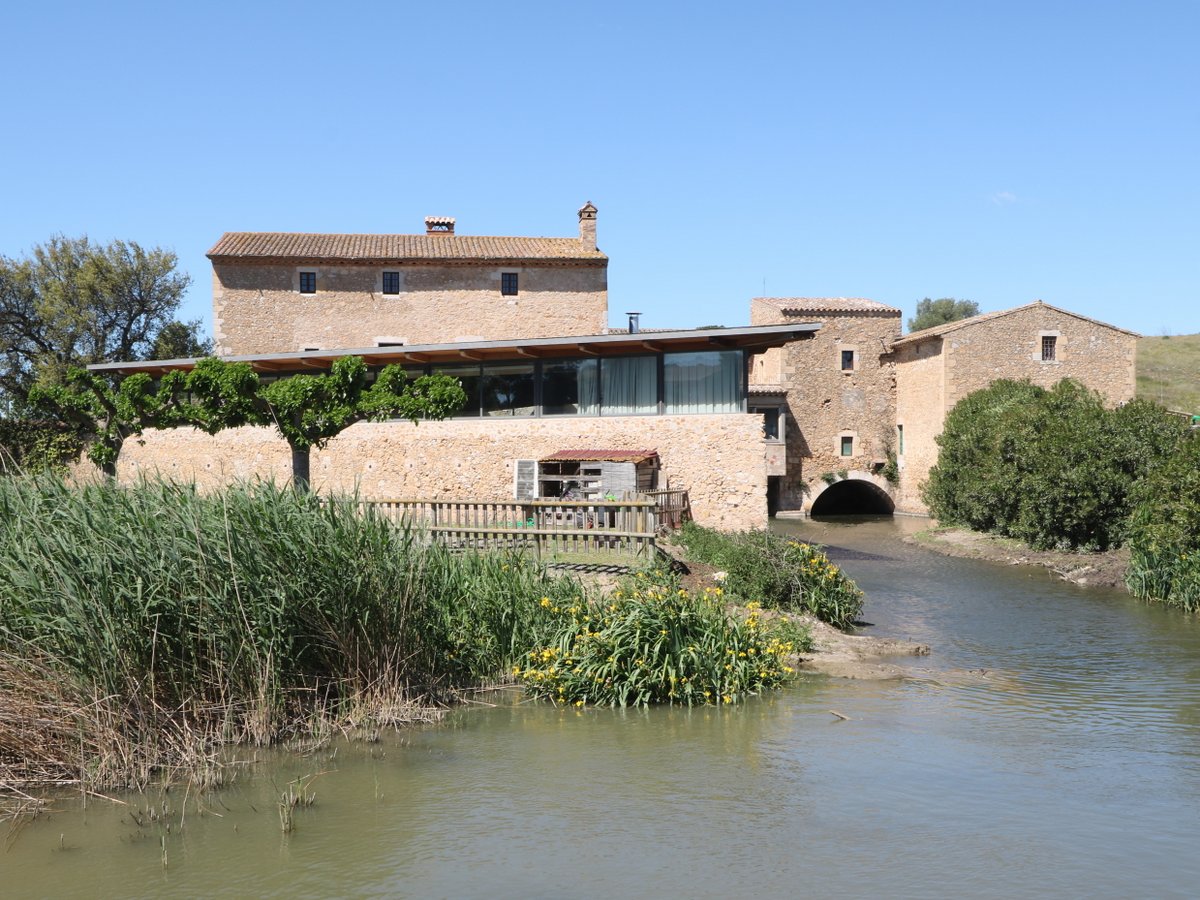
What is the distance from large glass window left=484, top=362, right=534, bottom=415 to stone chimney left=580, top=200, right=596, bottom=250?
37.1 ft

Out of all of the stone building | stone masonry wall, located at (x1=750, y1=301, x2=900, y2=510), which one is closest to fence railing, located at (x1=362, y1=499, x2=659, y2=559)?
the stone building

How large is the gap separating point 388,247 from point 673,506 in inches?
667

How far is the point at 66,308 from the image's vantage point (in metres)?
31.7

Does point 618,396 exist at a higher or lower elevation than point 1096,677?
higher

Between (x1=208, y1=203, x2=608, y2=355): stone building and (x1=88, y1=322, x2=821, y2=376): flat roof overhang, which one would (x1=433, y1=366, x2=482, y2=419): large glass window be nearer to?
(x1=88, y1=322, x2=821, y2=376): flat roof overhang

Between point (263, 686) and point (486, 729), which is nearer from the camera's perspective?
point (263, 686)

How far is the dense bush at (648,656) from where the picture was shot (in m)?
9.43

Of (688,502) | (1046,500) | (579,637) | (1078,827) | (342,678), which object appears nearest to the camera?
(1078,827)

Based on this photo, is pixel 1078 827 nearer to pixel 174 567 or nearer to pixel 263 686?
pixel 263 686

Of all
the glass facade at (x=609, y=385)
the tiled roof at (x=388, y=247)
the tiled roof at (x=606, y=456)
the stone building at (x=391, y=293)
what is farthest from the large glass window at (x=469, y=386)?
the tiled roof at (x=388, y=247)

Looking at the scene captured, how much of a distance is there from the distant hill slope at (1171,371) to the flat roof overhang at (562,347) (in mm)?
23317

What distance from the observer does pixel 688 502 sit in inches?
805

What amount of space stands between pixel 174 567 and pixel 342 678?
1765 mm

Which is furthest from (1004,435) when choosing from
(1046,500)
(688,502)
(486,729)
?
(486,729)
